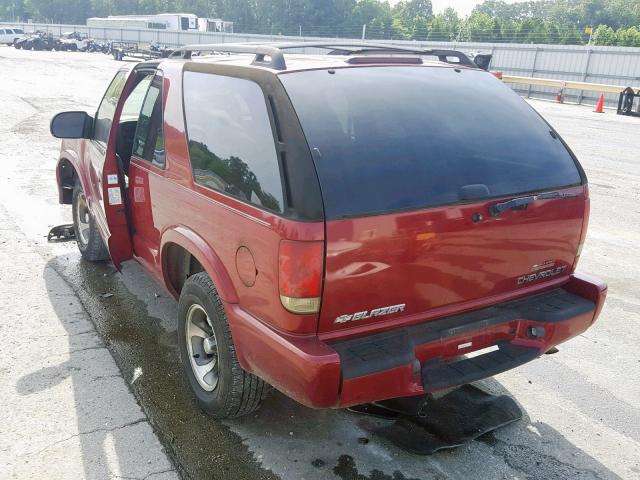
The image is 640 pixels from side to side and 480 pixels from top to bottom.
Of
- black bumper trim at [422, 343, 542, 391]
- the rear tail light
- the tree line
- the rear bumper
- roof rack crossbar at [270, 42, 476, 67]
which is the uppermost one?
the tree line

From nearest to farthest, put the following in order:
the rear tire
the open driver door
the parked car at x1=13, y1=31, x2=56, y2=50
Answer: the open driver door, the rear tire, the parked car at x1=13, y1=31, x2=56, y2=50

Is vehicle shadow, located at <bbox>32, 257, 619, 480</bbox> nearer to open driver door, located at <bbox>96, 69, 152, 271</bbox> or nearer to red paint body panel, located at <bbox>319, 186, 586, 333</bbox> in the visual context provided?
red paint body panel, located at <bbox>319, 186, 586, 333</bbox>

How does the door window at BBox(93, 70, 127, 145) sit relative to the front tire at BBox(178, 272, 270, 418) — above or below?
above

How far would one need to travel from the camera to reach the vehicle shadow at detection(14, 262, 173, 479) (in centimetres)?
290

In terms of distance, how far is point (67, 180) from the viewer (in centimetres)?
582

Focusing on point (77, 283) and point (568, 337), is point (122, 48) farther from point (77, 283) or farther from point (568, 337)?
point (568, 337)

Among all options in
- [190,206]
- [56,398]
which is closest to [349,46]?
[190,206]

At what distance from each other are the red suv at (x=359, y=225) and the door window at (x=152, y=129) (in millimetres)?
117

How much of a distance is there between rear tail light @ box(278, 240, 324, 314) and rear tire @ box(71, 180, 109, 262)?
329 centimetres

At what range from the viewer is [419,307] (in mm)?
2736

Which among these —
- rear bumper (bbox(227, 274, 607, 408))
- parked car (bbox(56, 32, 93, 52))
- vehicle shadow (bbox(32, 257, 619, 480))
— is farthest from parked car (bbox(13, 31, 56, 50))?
rear bumper (bbox(227, 274, 607, 408))

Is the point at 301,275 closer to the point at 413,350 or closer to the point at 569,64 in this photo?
the point at 413,350

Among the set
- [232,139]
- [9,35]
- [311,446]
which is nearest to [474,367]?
[311,446]

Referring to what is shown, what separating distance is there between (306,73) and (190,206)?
0.99m
